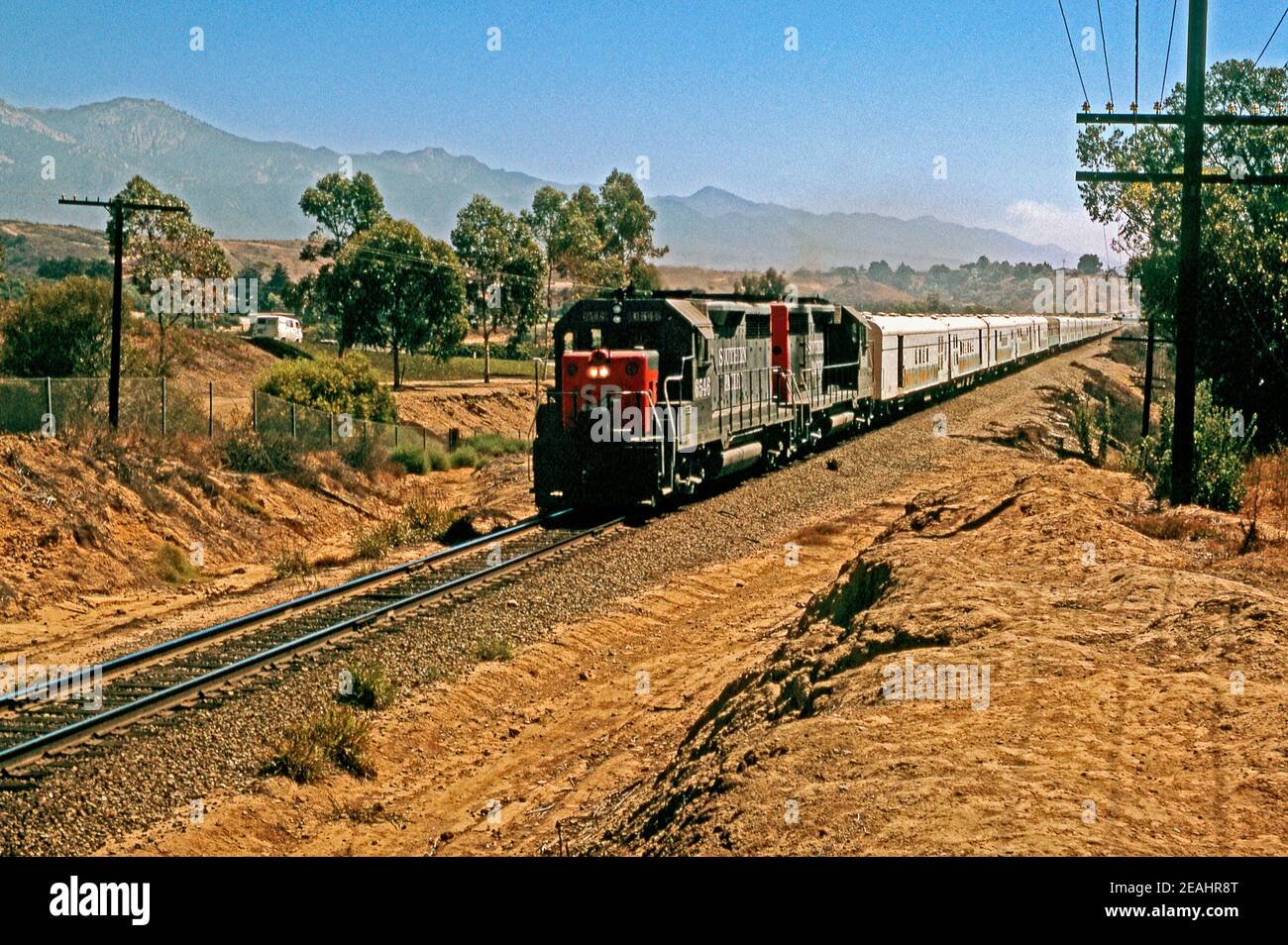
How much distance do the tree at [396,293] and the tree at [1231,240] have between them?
3109 cm

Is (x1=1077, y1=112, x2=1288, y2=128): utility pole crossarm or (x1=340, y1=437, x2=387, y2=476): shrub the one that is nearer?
(x1=1077, y1=112, x2=1288, y2=128): utility pole crossarm

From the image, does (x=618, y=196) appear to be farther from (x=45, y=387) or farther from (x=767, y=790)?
(x=767, y=790)

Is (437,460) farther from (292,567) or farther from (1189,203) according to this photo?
(1189,203)

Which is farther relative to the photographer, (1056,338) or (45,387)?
(1056,338)

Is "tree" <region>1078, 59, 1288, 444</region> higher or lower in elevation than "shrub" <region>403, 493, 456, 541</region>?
higher

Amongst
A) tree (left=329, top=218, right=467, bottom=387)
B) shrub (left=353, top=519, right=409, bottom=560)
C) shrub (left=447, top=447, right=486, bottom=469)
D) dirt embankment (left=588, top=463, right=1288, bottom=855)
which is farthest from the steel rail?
tree (left=329, top=218, right=467, bottom=387)

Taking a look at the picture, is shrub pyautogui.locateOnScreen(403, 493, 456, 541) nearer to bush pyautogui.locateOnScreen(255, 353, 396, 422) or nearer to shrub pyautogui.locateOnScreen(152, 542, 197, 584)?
shrub pyautogui.locateOnScreen(152, 542, 197, 584)

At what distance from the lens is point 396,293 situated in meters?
59.5

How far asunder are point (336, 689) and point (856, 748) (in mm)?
6012

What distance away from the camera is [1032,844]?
5.69 metres

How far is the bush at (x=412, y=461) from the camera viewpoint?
121ft

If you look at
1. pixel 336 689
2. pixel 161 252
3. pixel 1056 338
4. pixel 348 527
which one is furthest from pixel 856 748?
pixel 1056 338

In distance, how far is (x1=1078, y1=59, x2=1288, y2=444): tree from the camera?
107ft

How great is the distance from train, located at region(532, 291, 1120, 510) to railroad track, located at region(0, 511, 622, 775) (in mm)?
1831
